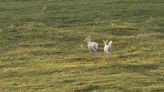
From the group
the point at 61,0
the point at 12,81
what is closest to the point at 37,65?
Answer: the point at 12,81

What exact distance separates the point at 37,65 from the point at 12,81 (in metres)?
3.67

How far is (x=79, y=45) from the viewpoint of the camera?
38.0m

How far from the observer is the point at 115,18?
4791 centimetres

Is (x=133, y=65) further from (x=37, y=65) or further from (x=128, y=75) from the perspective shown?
(x=37, y=65)

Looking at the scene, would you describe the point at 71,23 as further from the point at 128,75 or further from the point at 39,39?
the point at 128,75

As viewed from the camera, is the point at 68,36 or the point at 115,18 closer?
the point at 68,36

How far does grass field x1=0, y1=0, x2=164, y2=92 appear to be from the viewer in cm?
2752

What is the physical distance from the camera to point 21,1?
2349 inches

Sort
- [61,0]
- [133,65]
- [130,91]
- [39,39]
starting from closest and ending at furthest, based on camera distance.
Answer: [130,91], [133,65], [39,39], [61,0]

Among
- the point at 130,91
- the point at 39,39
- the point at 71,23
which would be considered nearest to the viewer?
the point at 130,91

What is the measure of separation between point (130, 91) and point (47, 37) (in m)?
16.2

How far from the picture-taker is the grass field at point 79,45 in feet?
90.3

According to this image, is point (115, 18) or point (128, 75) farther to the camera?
point (115, 18)

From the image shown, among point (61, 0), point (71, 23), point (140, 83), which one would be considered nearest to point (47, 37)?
point (71, 23)
